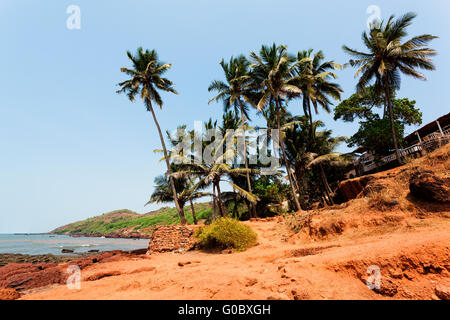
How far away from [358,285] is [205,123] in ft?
62.7

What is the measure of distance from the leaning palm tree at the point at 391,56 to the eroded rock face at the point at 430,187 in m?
11.4

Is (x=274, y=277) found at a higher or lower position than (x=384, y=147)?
lower

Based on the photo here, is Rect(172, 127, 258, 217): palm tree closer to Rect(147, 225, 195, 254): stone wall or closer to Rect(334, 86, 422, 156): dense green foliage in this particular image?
Rect(147, 225, 195, 254): stone wall

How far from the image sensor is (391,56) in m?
17.8

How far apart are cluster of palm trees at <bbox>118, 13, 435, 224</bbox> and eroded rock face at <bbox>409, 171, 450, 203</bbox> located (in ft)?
27.6

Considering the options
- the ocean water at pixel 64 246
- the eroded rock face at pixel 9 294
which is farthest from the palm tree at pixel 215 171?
the ocean water at pixel 64 246

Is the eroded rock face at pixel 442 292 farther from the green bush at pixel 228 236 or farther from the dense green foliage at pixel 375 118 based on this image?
the dense green foliage at pixel 375 118

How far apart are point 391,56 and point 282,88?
10.1m

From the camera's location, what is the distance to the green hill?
61.6 meters

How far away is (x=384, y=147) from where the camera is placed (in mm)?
19766

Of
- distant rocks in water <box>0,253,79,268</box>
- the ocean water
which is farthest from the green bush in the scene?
the ocean water
